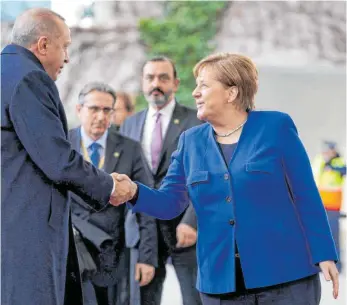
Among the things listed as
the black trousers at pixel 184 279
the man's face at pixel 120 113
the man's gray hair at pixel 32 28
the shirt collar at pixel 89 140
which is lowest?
the black trousers at pixel 184 279

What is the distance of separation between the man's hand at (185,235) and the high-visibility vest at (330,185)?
423cm

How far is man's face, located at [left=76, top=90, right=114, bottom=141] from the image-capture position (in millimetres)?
3764

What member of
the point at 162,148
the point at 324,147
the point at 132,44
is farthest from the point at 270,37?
the point at 162,148

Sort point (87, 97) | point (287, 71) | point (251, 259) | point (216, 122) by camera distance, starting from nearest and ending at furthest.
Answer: point (251, 259), point (216, 122), point (87, 97), point (287, 71)

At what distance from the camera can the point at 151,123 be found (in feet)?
13.5

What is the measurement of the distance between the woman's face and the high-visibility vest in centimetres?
524

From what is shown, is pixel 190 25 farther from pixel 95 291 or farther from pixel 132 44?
pixel 95 291

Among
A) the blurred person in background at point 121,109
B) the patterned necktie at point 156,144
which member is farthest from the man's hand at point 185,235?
the blurred person in background at point 121,109

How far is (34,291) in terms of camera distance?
2516 mm

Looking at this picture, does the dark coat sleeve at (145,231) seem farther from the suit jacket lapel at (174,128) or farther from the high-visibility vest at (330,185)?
the high-visibility vest at (330,185)

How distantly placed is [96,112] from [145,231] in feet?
2.33

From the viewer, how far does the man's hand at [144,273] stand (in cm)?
369

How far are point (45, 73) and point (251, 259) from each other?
1.01 meters

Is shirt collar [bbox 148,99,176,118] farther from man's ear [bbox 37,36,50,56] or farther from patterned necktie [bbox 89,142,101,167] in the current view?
man's ear [bbox 37,36,50,56]
